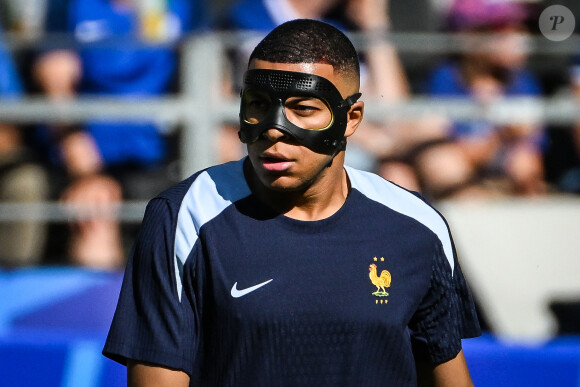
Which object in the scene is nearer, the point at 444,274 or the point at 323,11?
the point at 444,274

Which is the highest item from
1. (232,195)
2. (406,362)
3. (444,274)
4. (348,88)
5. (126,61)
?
(126,61)

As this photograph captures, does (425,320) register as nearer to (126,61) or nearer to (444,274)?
(444,274)

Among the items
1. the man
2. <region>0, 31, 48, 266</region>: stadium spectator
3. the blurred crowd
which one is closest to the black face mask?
the man

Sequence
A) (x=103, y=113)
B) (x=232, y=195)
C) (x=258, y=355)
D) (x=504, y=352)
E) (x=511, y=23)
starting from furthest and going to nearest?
1. (x=511, y=23)
2. (x=103, y=113)
3. (x=504, y=352)
4. (x=232, y=195)
5. (x=258, y=355)

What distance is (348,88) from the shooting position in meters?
2.60

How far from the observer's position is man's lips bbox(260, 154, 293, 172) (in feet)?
8.13

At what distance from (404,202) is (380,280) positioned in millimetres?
312

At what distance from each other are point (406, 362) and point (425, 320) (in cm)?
17

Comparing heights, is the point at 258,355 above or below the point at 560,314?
below

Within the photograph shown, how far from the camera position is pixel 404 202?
275cm

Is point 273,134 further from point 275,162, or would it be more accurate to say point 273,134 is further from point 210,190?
point 210,190

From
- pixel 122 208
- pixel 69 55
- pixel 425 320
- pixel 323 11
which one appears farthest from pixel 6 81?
pixel 425 320
